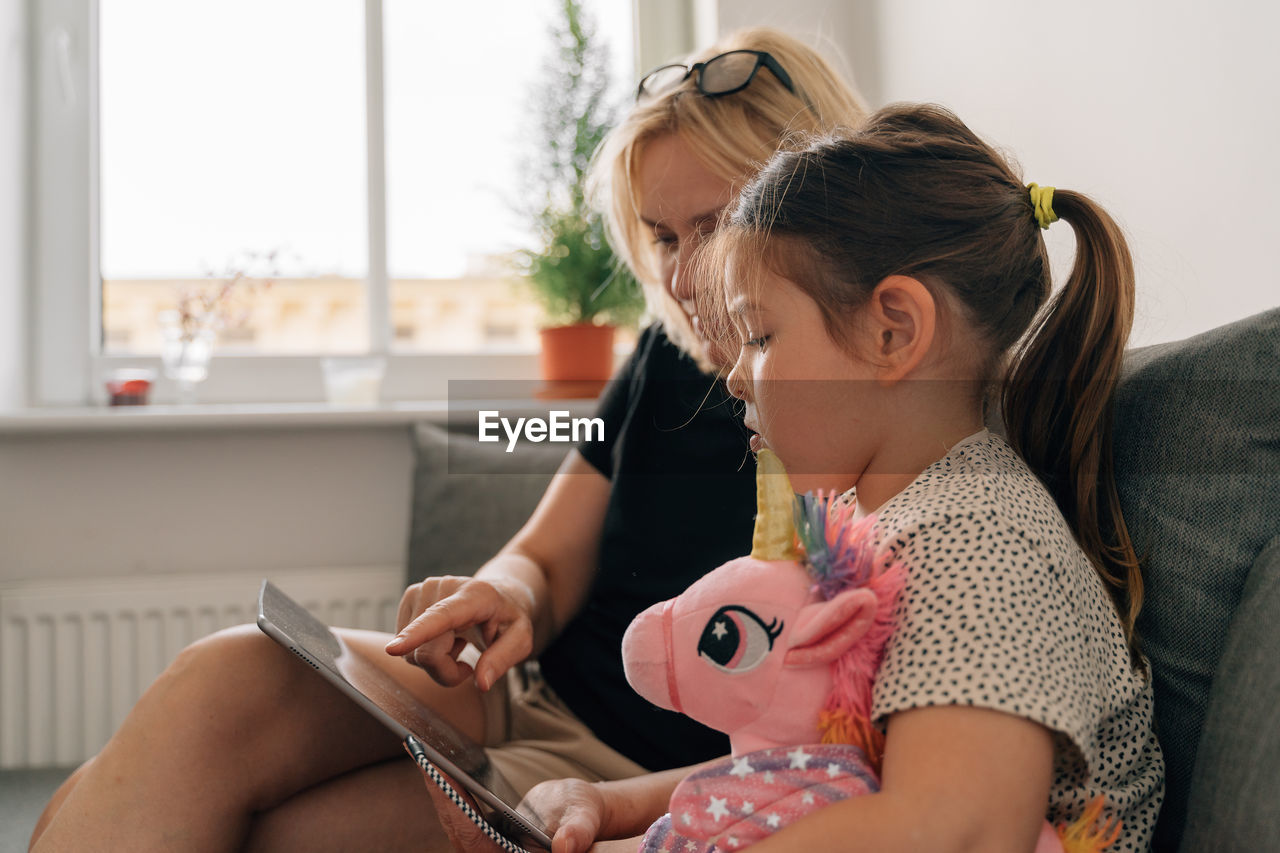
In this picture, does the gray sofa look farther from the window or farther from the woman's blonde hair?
the window

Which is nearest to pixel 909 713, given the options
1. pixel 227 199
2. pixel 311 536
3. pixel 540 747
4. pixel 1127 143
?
pixel 540 747

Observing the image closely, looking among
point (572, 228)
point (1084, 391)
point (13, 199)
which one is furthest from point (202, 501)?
point (1084, 391)

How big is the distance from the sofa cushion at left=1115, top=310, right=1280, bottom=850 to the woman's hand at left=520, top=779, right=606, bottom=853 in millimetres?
401

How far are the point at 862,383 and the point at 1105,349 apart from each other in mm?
205

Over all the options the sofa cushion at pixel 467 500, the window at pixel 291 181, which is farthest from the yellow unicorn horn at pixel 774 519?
the window at pixel 291 181

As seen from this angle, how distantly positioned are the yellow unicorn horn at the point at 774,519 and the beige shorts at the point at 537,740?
446mm

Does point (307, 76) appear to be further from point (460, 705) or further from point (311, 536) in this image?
point (460, 705)

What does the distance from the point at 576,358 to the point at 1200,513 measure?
1.29 m

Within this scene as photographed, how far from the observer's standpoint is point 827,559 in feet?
1.76

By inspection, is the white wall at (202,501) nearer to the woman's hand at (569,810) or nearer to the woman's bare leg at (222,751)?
the woman's bare leg at (222,751)

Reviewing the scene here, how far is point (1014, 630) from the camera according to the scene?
1.71ft

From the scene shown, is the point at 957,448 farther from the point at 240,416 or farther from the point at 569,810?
the point at 240,416

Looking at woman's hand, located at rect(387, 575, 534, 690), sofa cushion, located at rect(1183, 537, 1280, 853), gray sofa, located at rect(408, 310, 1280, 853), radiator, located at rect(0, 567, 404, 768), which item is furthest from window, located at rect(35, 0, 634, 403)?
sofa cushion, located at rect(1183, 537, 1280, 853)

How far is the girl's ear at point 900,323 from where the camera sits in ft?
2.10
